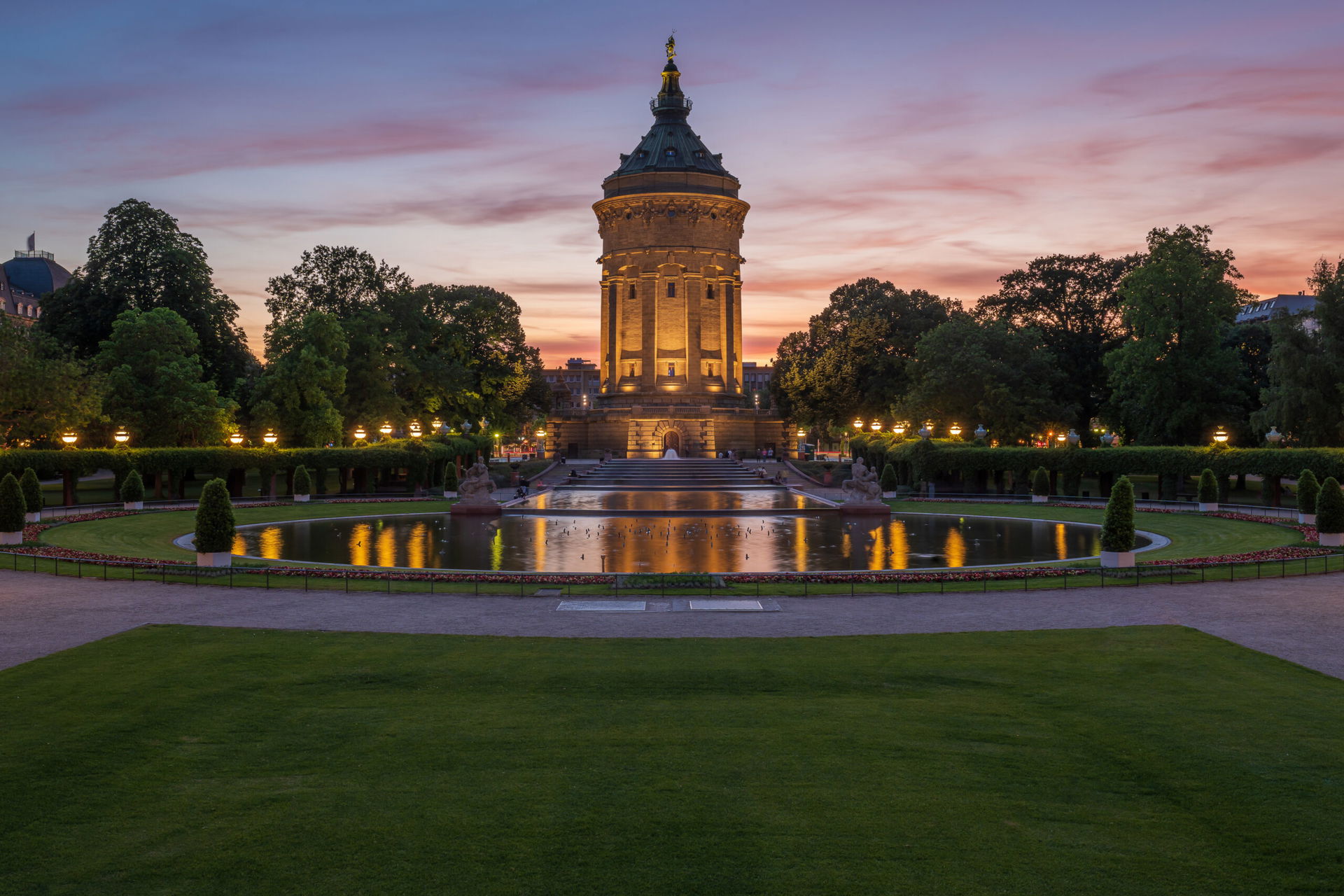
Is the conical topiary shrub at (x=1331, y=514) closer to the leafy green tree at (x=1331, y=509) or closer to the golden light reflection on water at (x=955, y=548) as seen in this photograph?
the leafy green tree at (x=1331, y=509)

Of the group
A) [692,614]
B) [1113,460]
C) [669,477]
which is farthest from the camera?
[669,477]

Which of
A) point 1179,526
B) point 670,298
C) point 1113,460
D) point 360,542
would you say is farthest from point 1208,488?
point 670,298

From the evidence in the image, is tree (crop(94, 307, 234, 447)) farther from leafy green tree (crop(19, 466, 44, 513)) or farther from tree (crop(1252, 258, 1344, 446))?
tree (crop(1252, 258, 1344, 446))

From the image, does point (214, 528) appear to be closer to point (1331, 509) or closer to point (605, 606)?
point (605, 606)

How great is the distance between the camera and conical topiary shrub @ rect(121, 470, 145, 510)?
4991 cm

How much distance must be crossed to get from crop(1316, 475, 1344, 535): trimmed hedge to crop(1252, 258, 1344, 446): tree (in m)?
25.9

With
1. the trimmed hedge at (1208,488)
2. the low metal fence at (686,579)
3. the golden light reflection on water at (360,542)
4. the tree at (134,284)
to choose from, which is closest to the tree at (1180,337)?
the trimmed hedge at (1208,488)

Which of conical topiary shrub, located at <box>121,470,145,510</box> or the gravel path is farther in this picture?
conical topiary shrub, located at <box>121,470,145,510</box>

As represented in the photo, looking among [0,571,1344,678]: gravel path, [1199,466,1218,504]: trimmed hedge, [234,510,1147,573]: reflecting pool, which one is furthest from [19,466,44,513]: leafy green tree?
[1199,466,1218,504]: trimmed hedge

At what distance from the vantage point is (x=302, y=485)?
57094mm

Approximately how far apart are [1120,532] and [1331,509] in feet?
34.2

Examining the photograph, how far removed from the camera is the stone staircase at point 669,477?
67000 millimetres

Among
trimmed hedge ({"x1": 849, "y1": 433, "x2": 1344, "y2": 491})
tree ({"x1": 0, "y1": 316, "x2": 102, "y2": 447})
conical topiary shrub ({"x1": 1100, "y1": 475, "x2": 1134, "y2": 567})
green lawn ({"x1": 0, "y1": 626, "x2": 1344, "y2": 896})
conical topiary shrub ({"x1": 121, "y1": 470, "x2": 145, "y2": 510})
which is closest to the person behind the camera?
green lawn ({"x1": 0, "y1": 626, "x2": 1344, "y2": 896})

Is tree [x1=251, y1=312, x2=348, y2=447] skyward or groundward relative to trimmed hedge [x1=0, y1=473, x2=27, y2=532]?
skyward
